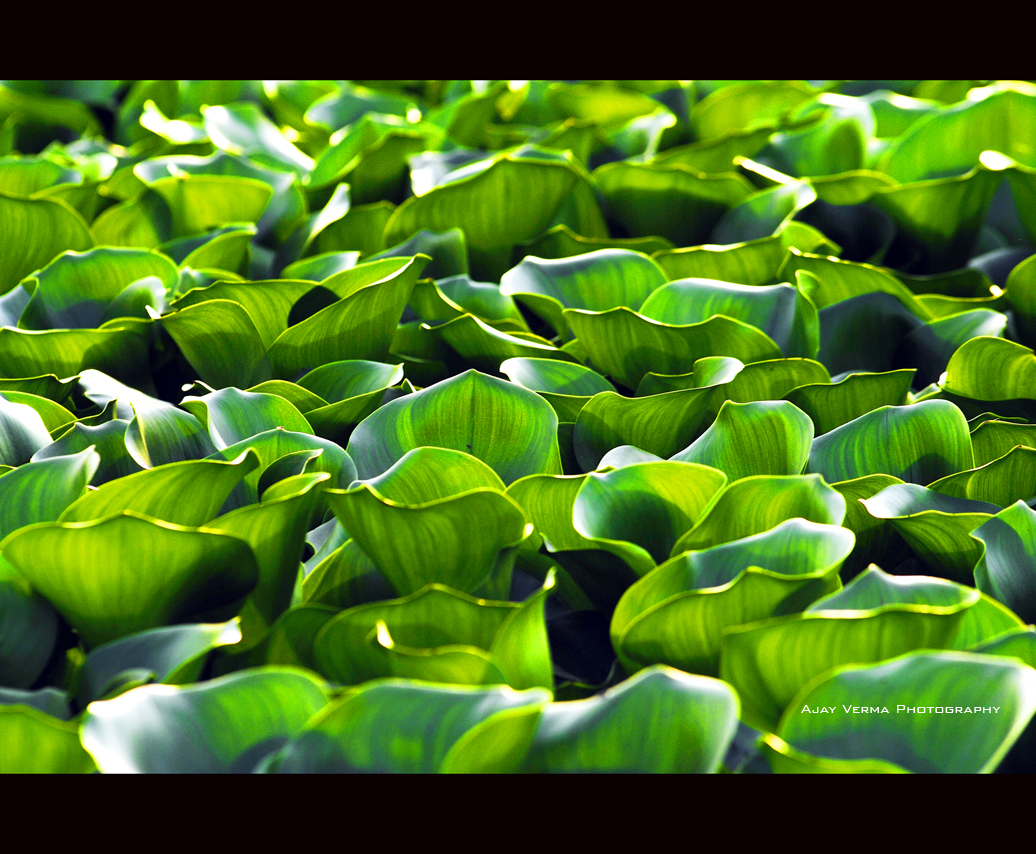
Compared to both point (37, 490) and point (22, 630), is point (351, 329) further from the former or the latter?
point (22, 630)

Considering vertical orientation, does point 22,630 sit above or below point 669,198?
below

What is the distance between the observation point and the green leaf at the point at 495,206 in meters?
1.49

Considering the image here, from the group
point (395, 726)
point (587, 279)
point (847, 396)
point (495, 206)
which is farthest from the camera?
point (495, 206)

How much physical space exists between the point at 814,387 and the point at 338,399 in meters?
0.55

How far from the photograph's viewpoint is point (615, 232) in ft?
5.86

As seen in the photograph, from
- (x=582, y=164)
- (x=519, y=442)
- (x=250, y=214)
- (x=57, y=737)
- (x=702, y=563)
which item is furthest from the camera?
(x=582, y=164)

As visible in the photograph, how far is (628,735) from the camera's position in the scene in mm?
686

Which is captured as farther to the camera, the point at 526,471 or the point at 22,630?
the point at 526,471

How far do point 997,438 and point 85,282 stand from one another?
1.20 m

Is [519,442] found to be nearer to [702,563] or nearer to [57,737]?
[702,563]

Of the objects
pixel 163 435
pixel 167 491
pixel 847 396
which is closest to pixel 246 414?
pixel 163 435

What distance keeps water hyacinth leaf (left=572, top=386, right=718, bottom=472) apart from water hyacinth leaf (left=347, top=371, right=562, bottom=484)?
0.07m

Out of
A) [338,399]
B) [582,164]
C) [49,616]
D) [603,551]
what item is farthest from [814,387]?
[582,164]

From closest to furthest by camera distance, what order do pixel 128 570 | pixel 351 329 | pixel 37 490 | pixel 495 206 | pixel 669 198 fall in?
pixel 128 570 < pixel 37 490 < pixel 351 329 < pixel 495 206 < pixel 669 198
